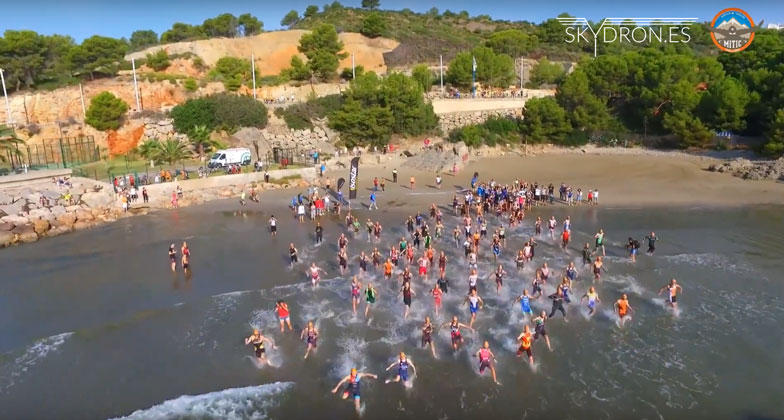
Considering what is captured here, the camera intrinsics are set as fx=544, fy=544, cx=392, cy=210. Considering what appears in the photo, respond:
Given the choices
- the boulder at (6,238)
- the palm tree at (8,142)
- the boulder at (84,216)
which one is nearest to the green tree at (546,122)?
the boulder at (84,216)

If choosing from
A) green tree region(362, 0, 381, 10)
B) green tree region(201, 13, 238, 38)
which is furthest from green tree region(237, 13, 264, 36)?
green tree region(362, 0, 381, 10)

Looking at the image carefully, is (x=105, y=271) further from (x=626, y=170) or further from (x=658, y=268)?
(x=626, y=170)

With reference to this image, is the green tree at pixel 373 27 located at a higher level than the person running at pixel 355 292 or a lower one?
higher

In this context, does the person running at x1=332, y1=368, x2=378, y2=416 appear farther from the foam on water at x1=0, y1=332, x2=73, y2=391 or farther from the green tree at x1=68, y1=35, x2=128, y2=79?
the green tree at x1=68, y1=35, x2=128, y2=79

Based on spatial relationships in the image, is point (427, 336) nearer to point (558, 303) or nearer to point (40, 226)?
point (558, 303)

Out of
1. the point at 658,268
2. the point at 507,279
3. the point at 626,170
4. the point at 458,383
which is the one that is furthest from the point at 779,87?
the point at 458,383

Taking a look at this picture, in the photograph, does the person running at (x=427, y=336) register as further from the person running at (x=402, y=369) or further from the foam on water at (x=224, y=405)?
the foam on water at (x=224, y=405)

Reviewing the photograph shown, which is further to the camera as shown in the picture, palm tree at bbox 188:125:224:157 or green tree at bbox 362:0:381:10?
green tree at bbox 362:0:381:10
